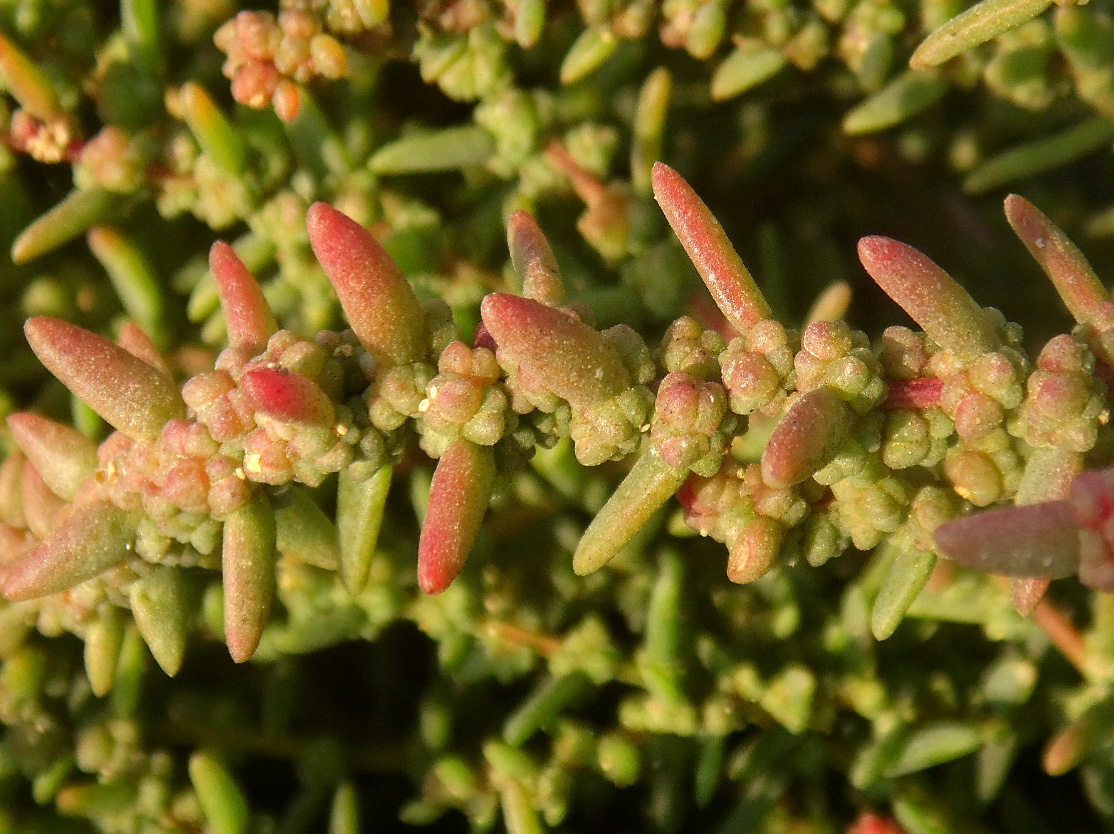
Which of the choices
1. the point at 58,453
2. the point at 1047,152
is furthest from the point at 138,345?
the point at 1047,152

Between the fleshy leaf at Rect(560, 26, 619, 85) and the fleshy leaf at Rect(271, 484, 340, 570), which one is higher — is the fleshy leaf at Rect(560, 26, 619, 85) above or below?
above

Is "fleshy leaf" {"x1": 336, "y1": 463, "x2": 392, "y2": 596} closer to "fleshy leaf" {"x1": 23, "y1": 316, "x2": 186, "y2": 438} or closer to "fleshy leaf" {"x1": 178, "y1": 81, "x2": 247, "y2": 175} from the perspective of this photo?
"fleshy leaf" {"x1": 23, "y1": 316, "x2": 186, "y2": 438}

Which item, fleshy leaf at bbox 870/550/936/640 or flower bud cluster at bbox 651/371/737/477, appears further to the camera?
fleshy leaf at bbox 870/550/936/640

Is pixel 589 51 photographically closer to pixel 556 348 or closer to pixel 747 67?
pixel 747 67

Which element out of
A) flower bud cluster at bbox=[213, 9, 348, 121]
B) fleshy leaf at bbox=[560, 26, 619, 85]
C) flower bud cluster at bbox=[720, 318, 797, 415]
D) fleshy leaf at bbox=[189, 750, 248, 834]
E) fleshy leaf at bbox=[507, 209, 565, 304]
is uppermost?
flower bud cluster at bbox=[213, 9, 348, 121]

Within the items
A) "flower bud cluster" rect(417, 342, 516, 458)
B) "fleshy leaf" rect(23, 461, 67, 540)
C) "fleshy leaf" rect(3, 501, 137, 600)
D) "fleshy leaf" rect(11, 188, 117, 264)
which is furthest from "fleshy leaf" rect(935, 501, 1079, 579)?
"fleshy leaf" rect(11, 188, 117, 264)

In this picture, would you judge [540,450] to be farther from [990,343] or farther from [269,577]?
[990,343]

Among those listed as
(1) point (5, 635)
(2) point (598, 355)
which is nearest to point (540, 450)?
(2) point (598, 355)

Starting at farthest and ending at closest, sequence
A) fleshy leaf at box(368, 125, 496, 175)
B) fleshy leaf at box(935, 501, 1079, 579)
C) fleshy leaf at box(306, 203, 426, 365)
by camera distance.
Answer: fleshy leaf at box(368, 125, 496, 175)
fleshy leaf at box(306, 203, 426, 365)
fleshy leaf at box(935, 501, 1079, 579)
